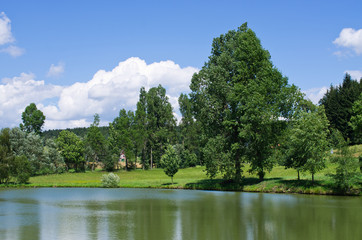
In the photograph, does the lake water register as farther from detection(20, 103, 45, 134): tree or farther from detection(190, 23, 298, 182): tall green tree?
detection(20, 103, 45, 134): tree

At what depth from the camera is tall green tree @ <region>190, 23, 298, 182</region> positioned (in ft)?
158

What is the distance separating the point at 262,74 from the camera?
163 ft

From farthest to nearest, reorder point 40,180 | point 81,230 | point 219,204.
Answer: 1. point 40,180
2. point 219,204
3. point 81,230

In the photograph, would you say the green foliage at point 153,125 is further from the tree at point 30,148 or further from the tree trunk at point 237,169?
the tree trunk at point 237,169

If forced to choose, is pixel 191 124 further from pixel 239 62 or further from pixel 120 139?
pixel 239 62

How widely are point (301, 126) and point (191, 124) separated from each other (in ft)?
224

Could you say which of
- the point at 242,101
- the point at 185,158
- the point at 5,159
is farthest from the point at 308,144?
the point at 185,158

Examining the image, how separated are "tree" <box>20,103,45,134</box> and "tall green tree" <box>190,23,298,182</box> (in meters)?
66.6

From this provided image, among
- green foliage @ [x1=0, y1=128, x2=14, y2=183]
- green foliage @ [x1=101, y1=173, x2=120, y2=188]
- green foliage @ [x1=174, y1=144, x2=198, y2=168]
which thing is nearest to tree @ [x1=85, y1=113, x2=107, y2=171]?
green foliage @ [x1=174, y1=144, x2=198, y2=168]

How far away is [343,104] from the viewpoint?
81.9m

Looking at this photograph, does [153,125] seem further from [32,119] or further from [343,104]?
[343,104]

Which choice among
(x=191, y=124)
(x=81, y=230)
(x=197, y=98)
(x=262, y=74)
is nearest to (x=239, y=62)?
(x=262, y=74)

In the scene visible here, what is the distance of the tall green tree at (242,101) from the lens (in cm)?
4806

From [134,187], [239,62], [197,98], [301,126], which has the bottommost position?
[134,187]
